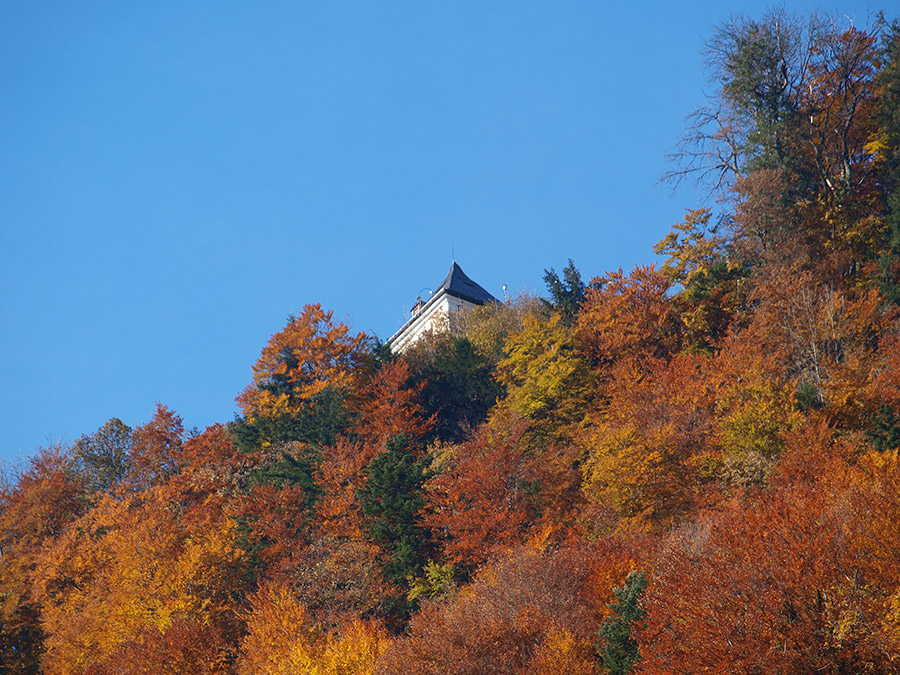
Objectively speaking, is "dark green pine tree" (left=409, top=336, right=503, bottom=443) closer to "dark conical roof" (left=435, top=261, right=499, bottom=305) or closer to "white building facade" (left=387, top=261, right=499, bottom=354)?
"white building facade" (left=387, top=261, right=499, bottom=354)

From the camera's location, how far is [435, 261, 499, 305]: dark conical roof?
65.0m

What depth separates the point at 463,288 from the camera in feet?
220

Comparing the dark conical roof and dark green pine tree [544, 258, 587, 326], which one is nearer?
dark green pine tree [544, 258, 587, 326]

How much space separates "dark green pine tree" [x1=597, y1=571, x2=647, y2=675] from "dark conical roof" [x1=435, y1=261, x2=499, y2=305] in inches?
1642

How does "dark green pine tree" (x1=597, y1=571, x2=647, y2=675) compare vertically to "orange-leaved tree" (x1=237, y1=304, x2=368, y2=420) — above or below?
below

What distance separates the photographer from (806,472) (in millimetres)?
26375

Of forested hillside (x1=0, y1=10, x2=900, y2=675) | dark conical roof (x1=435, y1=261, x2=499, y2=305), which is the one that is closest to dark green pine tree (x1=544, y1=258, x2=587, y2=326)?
forested hillside (x1=0, y1=10, x2=900, y2=675)

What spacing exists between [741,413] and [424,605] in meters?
13.7

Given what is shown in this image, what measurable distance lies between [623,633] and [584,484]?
10.0m

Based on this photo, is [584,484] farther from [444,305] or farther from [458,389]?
[444,305]

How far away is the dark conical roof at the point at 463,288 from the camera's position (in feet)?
213

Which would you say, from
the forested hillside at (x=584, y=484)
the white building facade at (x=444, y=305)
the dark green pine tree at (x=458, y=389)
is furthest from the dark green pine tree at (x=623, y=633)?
the white building facade at (x=444, y=305)

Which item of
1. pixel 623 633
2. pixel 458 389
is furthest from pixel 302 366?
pixel 623 633

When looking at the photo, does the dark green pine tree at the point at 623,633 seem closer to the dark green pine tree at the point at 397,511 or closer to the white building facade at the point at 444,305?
the dark green pine tree at the point at 397,511
